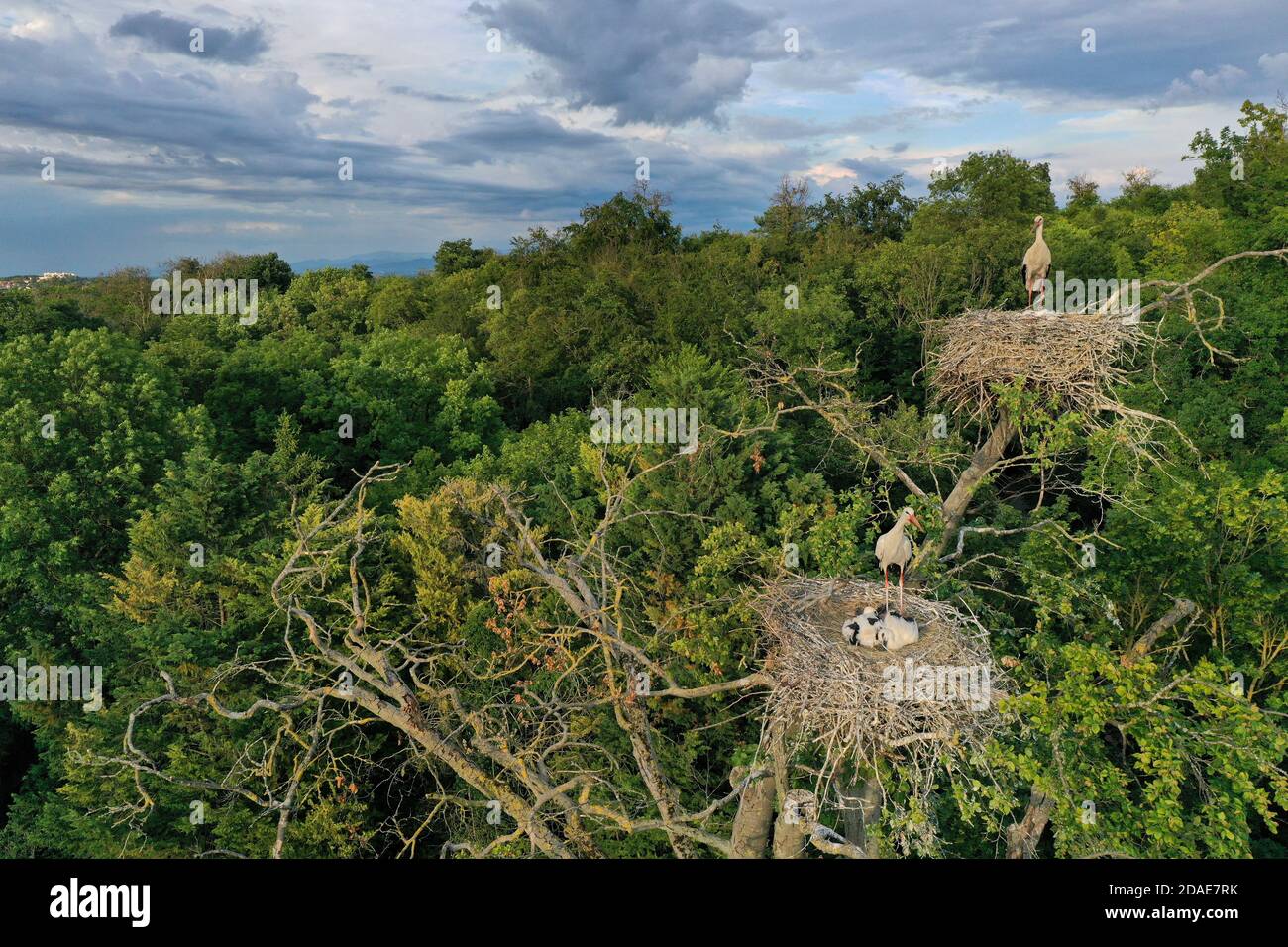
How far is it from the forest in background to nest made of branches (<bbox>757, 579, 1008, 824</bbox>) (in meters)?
0.41

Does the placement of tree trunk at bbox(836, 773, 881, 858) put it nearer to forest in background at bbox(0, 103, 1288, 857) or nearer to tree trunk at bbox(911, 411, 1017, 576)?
forest in background at bbox(0, 103, 1288, 857)

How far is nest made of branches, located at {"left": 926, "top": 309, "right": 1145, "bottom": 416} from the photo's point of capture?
903 cm

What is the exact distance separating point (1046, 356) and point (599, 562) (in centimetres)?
705

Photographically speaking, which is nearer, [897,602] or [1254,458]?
[897,602]

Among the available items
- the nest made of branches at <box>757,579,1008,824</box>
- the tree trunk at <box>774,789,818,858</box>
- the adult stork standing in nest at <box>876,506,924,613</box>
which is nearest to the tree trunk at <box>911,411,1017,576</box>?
the adult stork standing in nest at <box>876,506,924,613</box>

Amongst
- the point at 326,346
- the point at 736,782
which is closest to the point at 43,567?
the point at 326,346

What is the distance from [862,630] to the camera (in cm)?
795

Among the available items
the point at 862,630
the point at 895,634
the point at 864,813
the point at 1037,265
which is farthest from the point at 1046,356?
the point at 864,813

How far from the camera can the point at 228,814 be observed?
16.3 m

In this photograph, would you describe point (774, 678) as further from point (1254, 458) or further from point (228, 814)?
point (1254, 458)

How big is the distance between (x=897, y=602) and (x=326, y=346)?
116 feet

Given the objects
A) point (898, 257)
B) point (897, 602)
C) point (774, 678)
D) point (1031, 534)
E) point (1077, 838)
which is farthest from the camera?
point (898, 257)

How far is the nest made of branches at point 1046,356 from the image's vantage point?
9031mm

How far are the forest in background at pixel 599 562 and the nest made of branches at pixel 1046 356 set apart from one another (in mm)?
426
